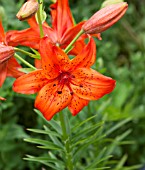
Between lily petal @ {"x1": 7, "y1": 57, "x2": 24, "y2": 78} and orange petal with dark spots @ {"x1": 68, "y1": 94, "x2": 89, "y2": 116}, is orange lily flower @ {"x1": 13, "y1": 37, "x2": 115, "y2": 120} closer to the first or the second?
orange petal with dark spots @ {"x1": 68, "y1": 94, "x2": 89, "y2": 116}

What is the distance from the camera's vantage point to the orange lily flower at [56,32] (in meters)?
1.08

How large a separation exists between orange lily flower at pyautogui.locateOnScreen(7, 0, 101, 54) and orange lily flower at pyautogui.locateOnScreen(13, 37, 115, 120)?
0.34ft

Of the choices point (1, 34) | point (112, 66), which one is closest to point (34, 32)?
point (1, 34)

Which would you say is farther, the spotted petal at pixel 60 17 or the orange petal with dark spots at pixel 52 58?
the spotted petal at pixel 60 17

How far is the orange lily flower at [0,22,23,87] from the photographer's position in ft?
3.20

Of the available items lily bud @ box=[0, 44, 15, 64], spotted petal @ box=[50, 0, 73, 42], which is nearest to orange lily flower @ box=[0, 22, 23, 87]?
lily bud @ box=[0, 44, 15, 64]

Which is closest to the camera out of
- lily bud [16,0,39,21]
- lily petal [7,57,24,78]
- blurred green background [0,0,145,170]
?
lily bud [16,0,39,21]

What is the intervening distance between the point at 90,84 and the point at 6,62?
0.18m

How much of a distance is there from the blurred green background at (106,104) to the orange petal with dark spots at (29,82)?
1.19 ft

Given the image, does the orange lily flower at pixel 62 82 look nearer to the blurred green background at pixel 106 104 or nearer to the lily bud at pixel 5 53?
the lily bud at pixel 5 53

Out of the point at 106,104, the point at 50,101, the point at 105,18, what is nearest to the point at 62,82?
the point at 50,101

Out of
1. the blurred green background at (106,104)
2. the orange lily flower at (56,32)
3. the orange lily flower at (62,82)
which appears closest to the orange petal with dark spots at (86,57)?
the orange lily flower at (62,82)

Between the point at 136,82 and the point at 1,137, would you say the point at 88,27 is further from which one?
the point at 136,82

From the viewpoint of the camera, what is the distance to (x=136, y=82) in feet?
6.23
